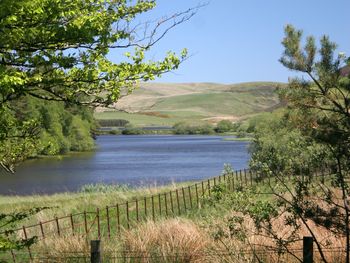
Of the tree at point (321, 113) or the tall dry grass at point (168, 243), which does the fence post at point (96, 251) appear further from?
the tree at point (321, 113)

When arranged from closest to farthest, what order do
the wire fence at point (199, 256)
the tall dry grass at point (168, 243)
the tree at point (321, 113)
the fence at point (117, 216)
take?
1. the tree at point (321, 113)
2. the wire fence at point (199, 256)
3. the tall dry grass at point (168, 243)
4. the fence at point (117, 216)

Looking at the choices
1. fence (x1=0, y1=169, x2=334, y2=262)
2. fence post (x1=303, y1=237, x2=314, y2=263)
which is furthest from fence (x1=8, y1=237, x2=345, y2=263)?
fence (x1=0, y1=169, x2=334, y2=262)

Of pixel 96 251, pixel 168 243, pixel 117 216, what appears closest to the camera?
pixel 96 251

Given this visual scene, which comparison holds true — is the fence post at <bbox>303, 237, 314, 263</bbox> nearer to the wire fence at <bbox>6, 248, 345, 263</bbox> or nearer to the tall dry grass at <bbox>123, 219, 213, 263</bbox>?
the wire fence at <bbox>6, 248, 345, 263</bbox>

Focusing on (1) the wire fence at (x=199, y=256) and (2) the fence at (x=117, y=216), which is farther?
(2) the fence at (x=117, y=216)

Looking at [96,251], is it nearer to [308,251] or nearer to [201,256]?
[201,256]

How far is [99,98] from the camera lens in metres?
7.97

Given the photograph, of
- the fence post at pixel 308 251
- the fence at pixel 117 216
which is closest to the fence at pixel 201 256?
the fence post at pixel 308 251

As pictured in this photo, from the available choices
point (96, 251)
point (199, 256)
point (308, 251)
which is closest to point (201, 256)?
point (199, 256)

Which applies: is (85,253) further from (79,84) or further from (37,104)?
(37,104)

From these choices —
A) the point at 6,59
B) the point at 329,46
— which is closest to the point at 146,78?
the point at 6,59

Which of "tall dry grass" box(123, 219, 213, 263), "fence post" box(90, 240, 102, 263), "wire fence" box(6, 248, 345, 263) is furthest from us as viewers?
"tall dry grass" box(123, 219, 213, 263)

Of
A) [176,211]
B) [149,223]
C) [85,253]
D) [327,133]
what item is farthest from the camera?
[176,211]

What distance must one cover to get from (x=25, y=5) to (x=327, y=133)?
12.5ft
